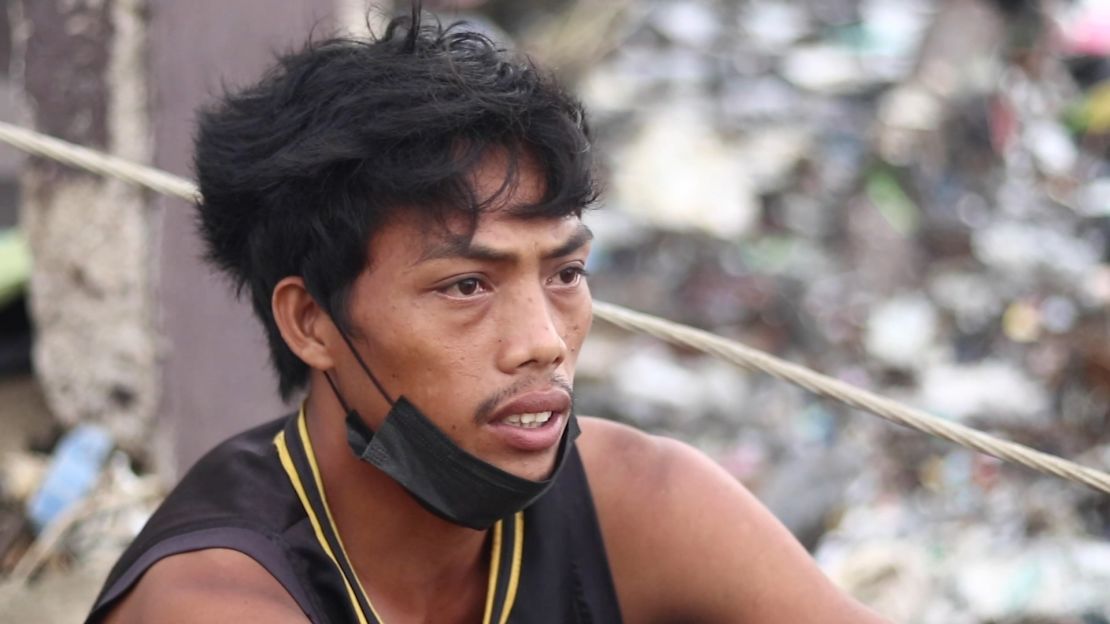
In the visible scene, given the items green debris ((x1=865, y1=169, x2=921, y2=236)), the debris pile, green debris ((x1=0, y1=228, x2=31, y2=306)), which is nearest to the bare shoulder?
the debris pile

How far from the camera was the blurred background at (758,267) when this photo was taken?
11.8ft

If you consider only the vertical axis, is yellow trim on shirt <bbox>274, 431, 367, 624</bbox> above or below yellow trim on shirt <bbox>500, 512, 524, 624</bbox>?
above

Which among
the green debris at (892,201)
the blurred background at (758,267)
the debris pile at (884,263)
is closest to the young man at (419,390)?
the blurred background at (758,267)

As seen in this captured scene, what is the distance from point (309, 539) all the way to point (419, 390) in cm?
27

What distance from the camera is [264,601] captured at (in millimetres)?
1814

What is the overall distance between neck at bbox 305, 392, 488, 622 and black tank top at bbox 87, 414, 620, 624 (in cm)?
3

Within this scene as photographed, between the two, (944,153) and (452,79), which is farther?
(944,153)

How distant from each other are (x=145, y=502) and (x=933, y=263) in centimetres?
403

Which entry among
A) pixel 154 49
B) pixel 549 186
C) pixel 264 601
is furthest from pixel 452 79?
pixel 154 49

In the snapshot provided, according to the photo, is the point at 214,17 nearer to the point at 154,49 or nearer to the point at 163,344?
the point at 154,49

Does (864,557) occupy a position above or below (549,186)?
below

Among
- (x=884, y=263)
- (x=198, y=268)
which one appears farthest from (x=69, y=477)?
(x=884, y=263)

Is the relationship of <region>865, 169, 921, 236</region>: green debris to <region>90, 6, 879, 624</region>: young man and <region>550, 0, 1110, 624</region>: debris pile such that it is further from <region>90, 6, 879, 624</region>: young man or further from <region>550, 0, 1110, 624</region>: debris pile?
<region>90, 6, 879, 624</region>: young man

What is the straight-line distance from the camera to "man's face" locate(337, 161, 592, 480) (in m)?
1.83
